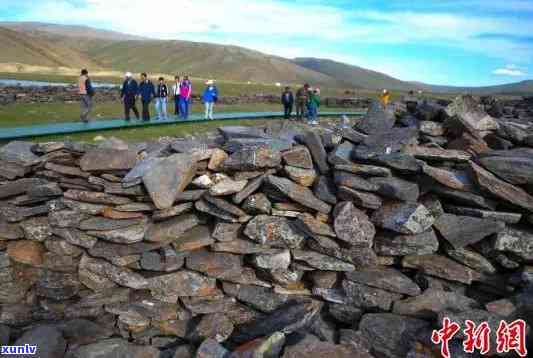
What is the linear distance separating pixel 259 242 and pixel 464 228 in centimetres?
349

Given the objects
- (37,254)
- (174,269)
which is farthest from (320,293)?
(37,254)

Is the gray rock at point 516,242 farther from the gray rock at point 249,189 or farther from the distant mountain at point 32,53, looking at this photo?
the distant mountain at point 32,53

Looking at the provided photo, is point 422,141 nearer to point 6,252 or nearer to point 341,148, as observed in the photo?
point 341,148

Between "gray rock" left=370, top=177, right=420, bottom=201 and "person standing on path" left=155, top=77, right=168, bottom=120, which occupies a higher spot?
"person standing on path" left=155, top=77, right=168, bottom=120

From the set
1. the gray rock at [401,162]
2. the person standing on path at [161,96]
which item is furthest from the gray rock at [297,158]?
the person standing on path at [161,96]

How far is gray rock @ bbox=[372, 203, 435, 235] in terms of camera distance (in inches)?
277

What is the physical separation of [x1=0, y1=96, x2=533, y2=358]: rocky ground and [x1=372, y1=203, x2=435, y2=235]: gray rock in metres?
0.03

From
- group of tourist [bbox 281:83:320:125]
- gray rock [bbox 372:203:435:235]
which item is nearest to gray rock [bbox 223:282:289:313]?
gray rock [bbox 372:203:435:235]

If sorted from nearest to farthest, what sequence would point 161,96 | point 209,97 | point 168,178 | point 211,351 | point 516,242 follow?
1. point 211,351
2. point 516,242
3. point 168,178
4. point 161,96
5. point 209,97

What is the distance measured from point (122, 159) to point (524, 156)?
7.38 m

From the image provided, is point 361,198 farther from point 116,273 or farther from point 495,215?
point 116,273

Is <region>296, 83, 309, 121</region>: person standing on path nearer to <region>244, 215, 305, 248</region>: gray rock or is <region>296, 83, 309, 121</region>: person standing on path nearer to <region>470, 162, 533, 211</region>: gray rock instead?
<region>244, 215, 305, 248</region>: gray rock

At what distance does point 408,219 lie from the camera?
7.04 meters

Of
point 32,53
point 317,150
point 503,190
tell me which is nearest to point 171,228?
point 317,150
